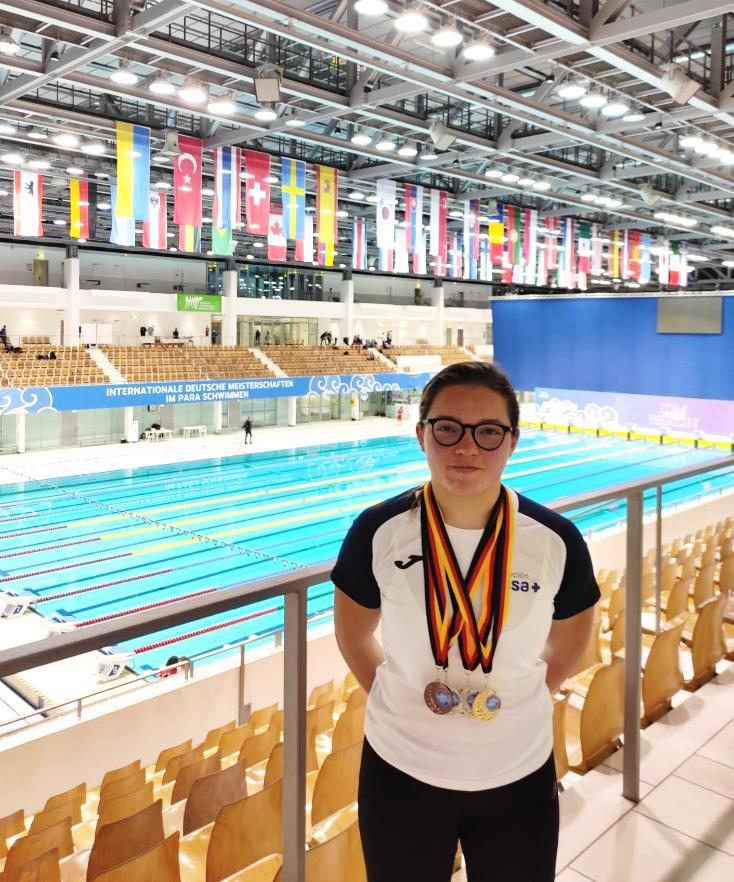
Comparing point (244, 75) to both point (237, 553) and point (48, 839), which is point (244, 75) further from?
point (48, 839)

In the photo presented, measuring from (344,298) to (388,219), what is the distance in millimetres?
17735

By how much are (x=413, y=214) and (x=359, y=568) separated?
17.9 meters

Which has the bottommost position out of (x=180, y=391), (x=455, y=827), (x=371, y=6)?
(x=455, y=827)

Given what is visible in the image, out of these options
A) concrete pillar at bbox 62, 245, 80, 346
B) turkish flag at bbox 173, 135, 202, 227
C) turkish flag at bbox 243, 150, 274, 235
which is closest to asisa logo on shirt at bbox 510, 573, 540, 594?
turkish flag at bbox 173, 135, 202, 227

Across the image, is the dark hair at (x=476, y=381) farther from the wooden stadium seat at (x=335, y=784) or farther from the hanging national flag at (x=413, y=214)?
the hanging national flag at (x=413, y=214)

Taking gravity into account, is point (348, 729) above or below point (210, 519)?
above

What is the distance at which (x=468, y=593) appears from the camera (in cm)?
127

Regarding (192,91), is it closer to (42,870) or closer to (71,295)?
(42,870)

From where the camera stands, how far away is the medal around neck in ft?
4.14

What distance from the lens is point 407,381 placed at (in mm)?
29578

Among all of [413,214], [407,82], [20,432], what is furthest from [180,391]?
[407,82]

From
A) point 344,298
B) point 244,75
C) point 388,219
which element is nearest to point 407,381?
point 344,298

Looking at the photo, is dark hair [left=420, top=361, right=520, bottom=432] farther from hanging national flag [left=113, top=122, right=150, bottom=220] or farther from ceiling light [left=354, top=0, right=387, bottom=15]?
hanging national flag [left=113, top=122, right=150, bottom=220]

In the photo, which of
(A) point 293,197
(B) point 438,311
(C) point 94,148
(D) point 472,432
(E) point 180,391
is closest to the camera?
(D) point 472,432
